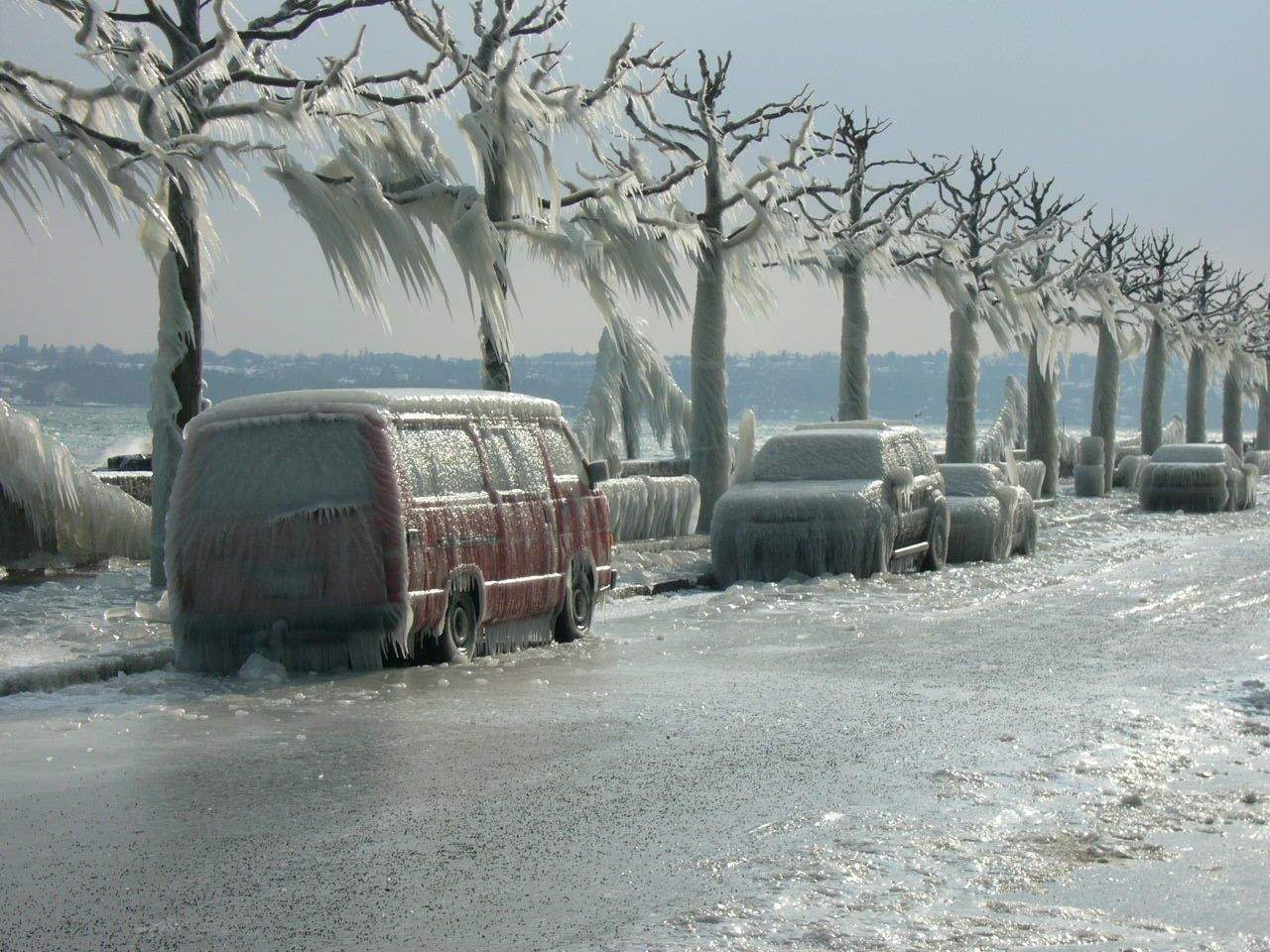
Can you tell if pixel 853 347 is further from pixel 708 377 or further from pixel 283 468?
pixel 283 468

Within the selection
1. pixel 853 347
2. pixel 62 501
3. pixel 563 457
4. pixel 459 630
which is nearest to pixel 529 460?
pixel 563 457

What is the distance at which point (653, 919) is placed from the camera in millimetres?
5852

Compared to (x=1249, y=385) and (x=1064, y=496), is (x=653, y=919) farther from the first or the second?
(x=1249, y=385)

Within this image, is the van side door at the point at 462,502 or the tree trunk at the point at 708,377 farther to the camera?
the tree trunk at the point at 708,377

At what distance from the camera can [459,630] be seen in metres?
13.2

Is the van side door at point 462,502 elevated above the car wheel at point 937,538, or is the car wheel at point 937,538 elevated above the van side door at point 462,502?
the van side door at point 462,502

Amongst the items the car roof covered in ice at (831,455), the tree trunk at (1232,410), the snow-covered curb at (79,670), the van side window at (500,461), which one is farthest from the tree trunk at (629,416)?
the tree trunk at (1232,410)

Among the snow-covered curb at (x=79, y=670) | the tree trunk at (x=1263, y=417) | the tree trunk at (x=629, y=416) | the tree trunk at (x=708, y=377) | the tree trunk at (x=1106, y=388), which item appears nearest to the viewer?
the snow-covered curb at (x=79, y=670)

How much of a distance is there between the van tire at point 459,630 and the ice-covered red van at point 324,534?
1 centimetres

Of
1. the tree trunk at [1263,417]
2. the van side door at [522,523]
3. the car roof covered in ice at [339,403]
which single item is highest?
the car roof covered in ice at [339,403]

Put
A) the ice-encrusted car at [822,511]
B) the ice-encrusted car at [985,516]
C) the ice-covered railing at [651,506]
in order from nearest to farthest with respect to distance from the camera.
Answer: the ice-encrusted car at [822,511] → the ice-encrusted car at [985,516] → the ice-covered railing at [651,506]

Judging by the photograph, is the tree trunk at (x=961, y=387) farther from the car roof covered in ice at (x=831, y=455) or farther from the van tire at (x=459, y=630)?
the van tire at (x=459, y=630)

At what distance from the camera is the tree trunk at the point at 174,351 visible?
18.3 metres

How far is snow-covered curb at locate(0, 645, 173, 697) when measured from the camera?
1167cm
